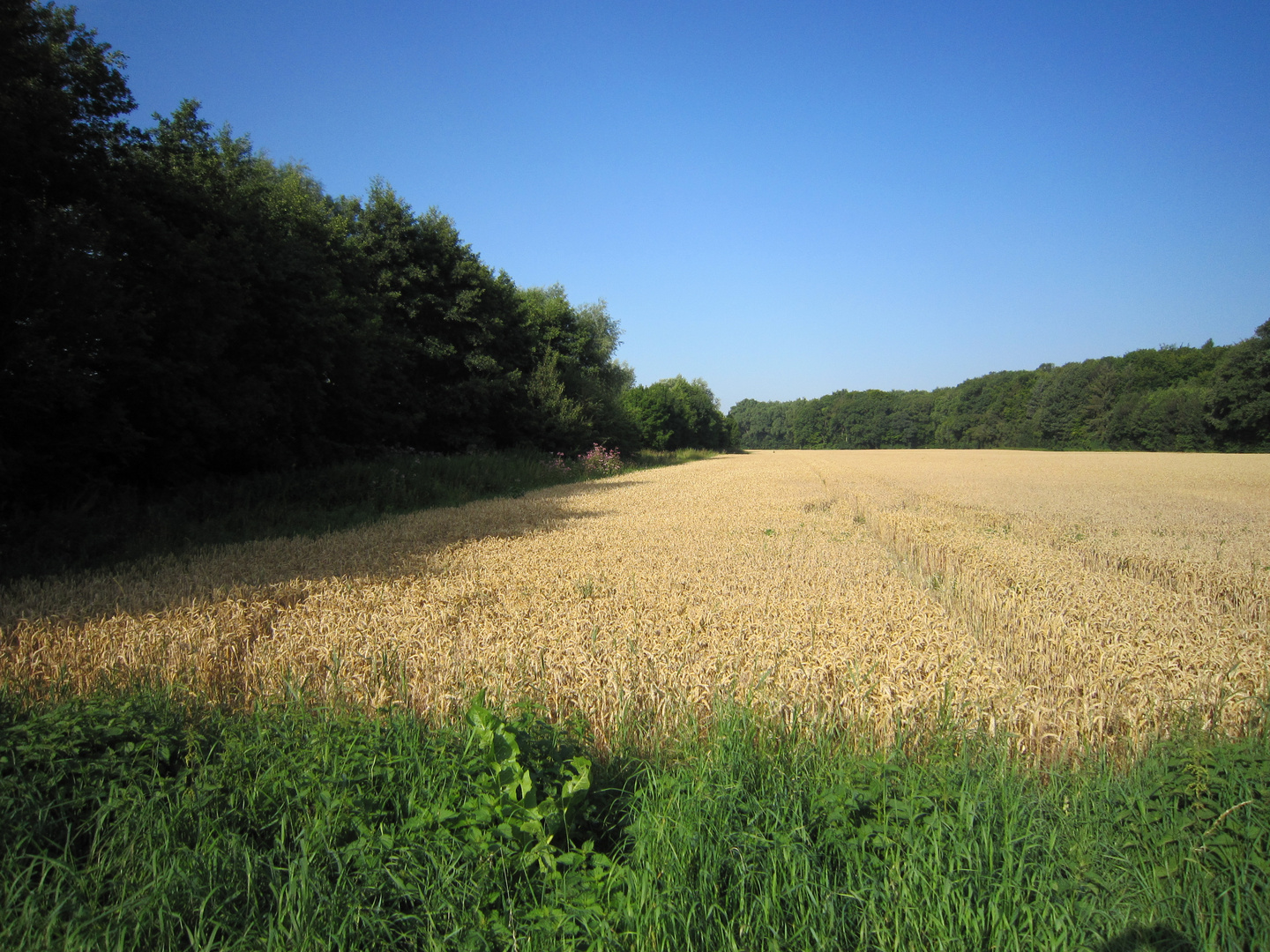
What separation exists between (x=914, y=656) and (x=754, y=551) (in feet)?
13.2

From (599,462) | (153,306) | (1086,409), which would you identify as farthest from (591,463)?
(1086,409)

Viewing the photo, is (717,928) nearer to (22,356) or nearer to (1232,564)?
(1232,564)

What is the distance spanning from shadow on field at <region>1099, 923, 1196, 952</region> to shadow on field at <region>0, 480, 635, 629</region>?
6118 millimetres

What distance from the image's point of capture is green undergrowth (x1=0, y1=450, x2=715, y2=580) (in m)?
7.49

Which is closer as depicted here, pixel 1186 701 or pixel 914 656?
pixel 1186 701

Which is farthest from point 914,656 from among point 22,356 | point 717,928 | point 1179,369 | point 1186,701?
point 1179,369

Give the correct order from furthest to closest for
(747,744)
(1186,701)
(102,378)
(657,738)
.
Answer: (102,378)
(1186,701)
(657,738)
(747,744)

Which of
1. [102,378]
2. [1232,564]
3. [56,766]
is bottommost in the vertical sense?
[1232,564]

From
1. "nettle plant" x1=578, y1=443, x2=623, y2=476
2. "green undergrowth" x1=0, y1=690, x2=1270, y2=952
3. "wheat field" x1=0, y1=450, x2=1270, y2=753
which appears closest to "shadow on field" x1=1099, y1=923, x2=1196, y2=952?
"green undergrowth" x1=0, y1=690, x2=1270, y2=952

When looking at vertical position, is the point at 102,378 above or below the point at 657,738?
above

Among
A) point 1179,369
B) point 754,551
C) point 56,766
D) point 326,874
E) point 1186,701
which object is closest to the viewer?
point 326,874

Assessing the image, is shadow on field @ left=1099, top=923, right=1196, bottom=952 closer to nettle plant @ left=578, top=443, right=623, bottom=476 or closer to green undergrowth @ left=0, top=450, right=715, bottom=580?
green undergrowth @ left=0, top=450, right=715, bottom=580

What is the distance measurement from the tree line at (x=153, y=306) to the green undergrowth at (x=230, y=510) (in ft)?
2.40

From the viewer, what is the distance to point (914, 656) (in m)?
4.07
